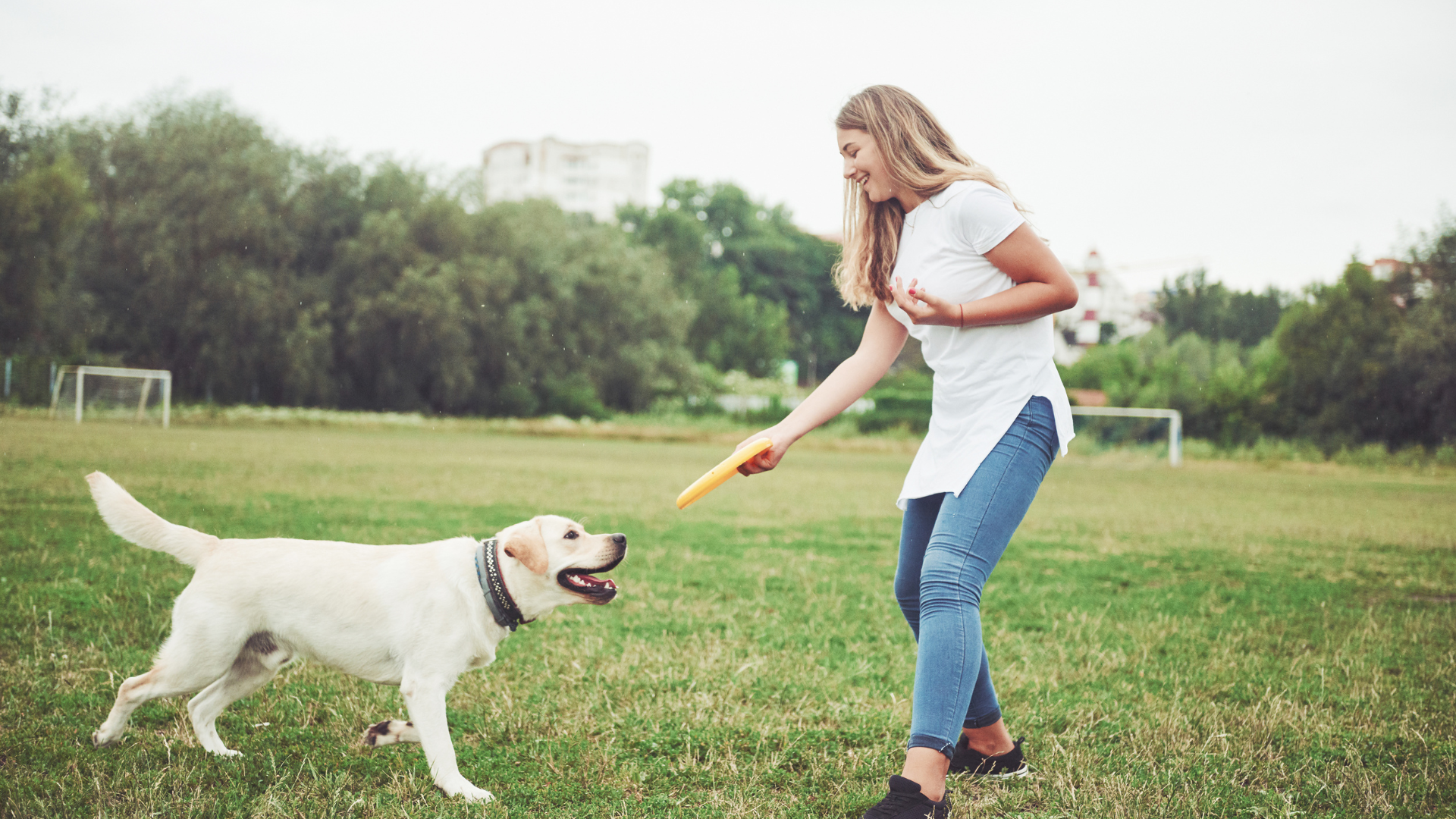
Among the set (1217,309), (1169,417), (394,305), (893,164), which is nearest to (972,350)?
(893,164)

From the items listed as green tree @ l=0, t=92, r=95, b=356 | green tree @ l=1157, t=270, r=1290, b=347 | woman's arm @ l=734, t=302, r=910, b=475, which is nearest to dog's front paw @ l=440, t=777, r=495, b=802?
woman's arm @ l=734, t=302, r=910, b=475

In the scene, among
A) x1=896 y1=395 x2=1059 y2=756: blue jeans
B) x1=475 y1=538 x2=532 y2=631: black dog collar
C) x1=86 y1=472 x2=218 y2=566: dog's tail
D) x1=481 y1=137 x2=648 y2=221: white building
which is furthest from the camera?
x1=481 y1=137 x2=648 y2=221: white building

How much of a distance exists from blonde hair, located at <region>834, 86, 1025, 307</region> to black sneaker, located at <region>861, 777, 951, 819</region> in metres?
1.36

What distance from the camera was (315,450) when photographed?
1864 centimetres

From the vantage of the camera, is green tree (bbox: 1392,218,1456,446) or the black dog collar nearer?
the black dog collar

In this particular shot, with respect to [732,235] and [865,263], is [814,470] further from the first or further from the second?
[732,235]

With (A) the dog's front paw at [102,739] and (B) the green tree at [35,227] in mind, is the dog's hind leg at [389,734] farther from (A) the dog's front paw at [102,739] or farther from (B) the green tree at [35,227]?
(B) the green tree at [35,227]

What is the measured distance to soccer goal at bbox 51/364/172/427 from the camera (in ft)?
85.0

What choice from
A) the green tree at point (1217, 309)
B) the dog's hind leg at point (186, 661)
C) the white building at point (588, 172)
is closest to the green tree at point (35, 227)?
the dog's hind leg at point (186, 661)

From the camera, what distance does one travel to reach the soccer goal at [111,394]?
25922 mm

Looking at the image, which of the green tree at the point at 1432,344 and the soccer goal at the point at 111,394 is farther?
the green tree at the point at 1432,344

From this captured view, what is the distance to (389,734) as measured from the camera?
326 centimetres

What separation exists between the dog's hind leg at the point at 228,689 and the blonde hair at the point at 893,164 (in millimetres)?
2279

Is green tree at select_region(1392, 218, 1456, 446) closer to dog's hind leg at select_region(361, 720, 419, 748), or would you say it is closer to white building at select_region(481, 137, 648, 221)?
dog's hind leg at select_region(361, 720, 419, 748)
